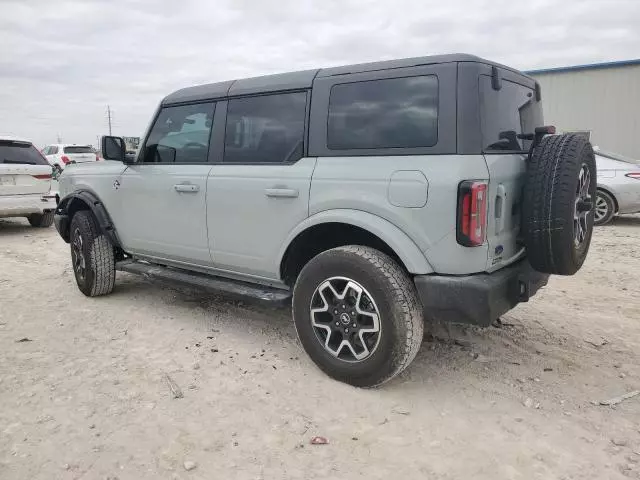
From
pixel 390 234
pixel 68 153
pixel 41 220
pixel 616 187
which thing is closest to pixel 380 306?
pixel 390 234

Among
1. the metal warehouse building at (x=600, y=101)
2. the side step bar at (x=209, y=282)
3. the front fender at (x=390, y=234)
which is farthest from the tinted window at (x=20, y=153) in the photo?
the metal warehouse building at (x=600, y=101)

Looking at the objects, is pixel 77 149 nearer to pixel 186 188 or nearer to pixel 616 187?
pixel 186 188

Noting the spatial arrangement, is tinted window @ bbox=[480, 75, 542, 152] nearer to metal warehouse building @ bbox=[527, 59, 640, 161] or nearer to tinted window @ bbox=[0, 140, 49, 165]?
tinted window @ bbox=[0, 140, 49, 165]

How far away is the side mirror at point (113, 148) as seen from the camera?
433cm

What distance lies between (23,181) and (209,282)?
21.7ft

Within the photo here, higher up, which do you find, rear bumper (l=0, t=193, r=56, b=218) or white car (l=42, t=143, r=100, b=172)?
white car (l=42, t=143, r=100, b=172)

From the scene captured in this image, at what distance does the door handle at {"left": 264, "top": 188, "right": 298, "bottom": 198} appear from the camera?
3.25 m

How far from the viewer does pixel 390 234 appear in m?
2.81

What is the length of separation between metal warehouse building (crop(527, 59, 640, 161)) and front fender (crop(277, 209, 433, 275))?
13364 millimetres

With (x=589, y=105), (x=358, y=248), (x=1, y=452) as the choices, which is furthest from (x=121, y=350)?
(x=589, y=105)

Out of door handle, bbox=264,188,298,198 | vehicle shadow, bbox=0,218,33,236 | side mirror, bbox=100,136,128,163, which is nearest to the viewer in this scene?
door handle, bbox=264,188,298,198

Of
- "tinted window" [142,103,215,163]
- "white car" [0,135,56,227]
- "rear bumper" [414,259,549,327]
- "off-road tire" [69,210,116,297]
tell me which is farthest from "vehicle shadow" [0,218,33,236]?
"rear bumper" [414,259,549,327]

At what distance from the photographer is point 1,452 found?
8.04 ft

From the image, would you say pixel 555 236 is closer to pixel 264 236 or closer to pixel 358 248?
pixel 358 248
